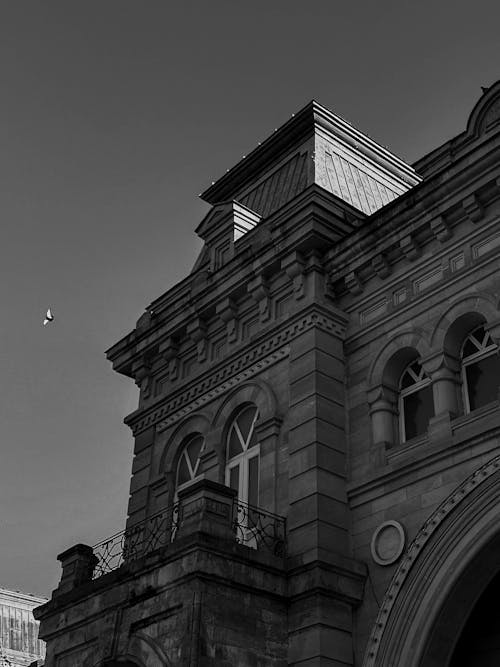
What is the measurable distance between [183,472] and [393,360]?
5859mm

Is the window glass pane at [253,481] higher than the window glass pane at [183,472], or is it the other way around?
the window glass pane at [183,472]

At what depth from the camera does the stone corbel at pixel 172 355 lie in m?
22.8

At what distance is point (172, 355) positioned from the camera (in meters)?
22.9

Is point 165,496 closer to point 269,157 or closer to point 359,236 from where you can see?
point 359,236

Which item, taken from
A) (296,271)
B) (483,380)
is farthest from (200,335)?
(483,380)

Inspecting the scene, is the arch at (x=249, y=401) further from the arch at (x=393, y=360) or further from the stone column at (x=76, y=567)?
the stone column at (x=76, y=567)

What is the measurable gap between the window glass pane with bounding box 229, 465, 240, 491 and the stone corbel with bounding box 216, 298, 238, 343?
2.99m

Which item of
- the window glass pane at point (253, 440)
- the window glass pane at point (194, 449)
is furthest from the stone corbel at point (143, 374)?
the window glass pane at point (253, 440)

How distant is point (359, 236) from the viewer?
63.2ft

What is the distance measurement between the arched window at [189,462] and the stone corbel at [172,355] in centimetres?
190

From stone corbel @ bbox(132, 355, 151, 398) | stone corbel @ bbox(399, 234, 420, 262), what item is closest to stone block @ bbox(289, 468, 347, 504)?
stone corbel @ bbox(399, 234, 420, 262)

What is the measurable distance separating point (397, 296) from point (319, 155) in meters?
6.81

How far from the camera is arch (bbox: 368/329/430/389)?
713 inches

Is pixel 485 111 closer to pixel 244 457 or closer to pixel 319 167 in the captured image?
pixel 319 167
